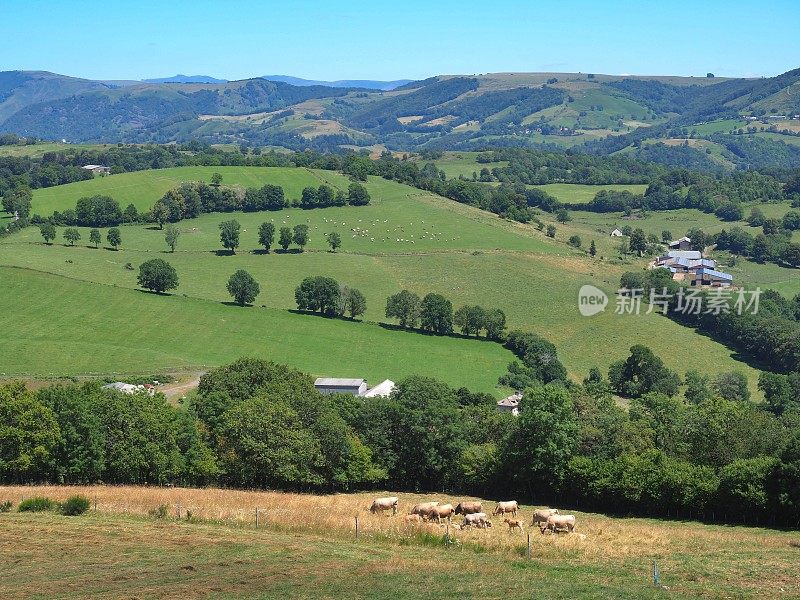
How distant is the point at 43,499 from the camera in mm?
34125

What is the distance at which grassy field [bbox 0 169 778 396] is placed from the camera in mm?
83125

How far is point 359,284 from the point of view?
362 ft

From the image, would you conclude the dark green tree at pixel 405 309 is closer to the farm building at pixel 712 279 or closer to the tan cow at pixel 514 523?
the farm building at pixel 712 279

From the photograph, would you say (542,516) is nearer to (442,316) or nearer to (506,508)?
(506,508)

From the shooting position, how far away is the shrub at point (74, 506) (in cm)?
3297

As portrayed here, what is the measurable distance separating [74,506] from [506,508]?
58.2ft

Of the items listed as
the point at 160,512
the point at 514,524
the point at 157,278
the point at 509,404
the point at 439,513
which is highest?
the point at 160,512

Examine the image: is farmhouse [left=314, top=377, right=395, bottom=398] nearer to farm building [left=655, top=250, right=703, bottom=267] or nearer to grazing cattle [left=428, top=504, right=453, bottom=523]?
grazing cattle [left=428, top=504, right=453, bottom=523]

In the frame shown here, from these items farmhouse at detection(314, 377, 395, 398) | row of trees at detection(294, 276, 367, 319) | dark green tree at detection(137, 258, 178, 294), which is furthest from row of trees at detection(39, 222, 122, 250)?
farmhouse at detection(314, 377, 395, 398)

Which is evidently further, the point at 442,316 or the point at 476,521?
the point at 442,316

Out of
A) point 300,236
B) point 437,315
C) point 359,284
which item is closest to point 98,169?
point 300,236

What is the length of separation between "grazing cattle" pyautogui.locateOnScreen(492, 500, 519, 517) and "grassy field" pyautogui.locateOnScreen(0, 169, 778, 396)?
130 ft

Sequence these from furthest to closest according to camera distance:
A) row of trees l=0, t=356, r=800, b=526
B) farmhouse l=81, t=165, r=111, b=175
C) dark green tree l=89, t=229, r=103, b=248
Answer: farmhouse l=81, t=165, r=111, b=175 → dark green tree l=89, t=229, r=103, b=248 → row of trees l=0, t=356, r=800, b=526

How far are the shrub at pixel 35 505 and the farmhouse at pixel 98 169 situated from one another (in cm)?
16274
